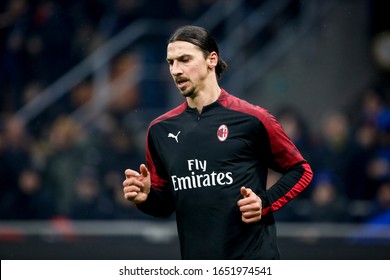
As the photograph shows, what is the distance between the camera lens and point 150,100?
1196cm

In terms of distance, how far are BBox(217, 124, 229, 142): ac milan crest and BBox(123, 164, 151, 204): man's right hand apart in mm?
408

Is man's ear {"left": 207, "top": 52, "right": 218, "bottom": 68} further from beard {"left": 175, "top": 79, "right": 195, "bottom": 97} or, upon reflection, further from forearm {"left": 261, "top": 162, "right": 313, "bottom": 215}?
forearm {"left": 261, "top": 162, "right": 313, "bottom": 215}

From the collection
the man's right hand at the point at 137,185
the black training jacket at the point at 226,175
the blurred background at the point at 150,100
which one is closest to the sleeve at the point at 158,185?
the black training jacket at the point at 226,175

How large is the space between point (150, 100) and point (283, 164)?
696 centimetres

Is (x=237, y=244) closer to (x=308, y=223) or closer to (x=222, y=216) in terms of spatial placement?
(x=222, y=216)

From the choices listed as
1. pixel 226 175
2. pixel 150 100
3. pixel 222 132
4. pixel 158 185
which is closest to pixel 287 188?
pixel 226 175

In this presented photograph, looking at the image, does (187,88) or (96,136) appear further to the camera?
(96,136)

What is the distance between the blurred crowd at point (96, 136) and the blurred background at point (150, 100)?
0.02 metres

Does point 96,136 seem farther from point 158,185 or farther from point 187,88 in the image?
point 187,88

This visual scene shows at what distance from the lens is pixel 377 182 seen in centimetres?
1045

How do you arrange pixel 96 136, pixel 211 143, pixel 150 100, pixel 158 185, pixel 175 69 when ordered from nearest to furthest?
pixel 175 69
pixel 211 143
pixel 158 185
pixel 96 136
pixel 150 100
